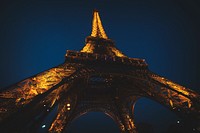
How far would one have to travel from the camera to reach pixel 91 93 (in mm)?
15875

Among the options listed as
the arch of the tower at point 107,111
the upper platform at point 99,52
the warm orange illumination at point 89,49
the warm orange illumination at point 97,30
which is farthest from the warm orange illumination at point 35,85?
the warm orange illumination at point 97,30

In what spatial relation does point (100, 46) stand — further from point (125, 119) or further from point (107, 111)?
point (125, 119)

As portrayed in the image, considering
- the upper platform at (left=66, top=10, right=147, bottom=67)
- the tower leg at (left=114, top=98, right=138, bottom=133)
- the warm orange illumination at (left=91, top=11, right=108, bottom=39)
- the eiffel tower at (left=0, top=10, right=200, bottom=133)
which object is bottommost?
the tower leg at (left=114, top=98, right=138, bottom=133)

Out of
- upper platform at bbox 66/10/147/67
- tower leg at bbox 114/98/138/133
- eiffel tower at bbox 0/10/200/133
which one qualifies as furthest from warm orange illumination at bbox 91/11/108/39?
tower leg at bbox 114/98/138/133

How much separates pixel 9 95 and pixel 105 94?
38.5ft

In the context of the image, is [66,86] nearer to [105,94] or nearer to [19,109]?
[19,109]

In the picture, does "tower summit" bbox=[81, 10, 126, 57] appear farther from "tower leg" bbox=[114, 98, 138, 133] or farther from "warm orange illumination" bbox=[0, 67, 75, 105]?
"warm orange illumination" bbox=[0, 67, 75, 105]

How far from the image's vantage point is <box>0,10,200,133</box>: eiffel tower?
5531mm

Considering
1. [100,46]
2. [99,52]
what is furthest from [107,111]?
[100,46]

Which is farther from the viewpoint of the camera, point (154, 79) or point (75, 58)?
point (75, 58)

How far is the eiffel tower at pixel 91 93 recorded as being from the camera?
18.1 feet

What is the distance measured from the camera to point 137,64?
11.8 m

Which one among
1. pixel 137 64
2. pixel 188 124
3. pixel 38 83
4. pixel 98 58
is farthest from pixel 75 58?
pixel 188 124

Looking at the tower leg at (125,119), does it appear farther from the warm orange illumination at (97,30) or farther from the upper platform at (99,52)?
the warm orange illumination at (97,30)
